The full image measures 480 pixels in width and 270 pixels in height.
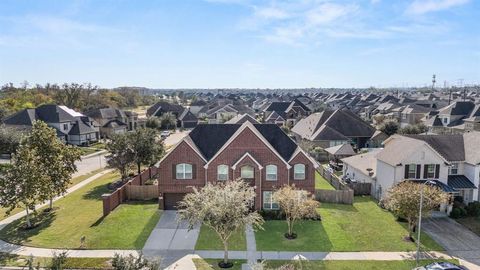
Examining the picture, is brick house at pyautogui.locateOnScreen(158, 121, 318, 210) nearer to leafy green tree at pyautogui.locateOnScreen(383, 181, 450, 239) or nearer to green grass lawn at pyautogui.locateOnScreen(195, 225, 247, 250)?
green grass lawn at pyautogui.locateOnScreen(195, 225, 247, 250)

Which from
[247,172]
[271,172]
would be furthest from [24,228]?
[271,172]

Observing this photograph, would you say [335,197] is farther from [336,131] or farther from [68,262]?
[336,131]

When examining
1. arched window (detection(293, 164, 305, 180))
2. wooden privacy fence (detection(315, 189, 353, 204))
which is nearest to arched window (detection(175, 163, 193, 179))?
arched window (detection(293, 164, 305, 180))

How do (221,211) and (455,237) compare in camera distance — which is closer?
(221,211)

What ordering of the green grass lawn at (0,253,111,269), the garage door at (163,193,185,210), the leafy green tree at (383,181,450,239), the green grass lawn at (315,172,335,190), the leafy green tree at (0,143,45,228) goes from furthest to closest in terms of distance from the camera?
the green grass lawn at (315,172,335,190) < the garage door at (163,193,185,210) < the leafy green tree at (0,143,45,228) < the leafy green tree at (383,181,450,239) < the green grass lawn at (0,253,111,269)

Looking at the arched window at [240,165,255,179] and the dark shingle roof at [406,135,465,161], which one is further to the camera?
the dark shingle roof at [406,135,465,161]

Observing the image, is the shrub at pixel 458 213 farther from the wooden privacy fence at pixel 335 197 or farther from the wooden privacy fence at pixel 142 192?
the wooden privacy fence at pixel 142 192

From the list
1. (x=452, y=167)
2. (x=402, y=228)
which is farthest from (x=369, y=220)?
(x=452, y=167)

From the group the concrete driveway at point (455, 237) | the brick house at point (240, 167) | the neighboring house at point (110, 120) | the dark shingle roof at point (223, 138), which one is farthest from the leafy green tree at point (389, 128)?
the neighboring house at point (110, 120)
